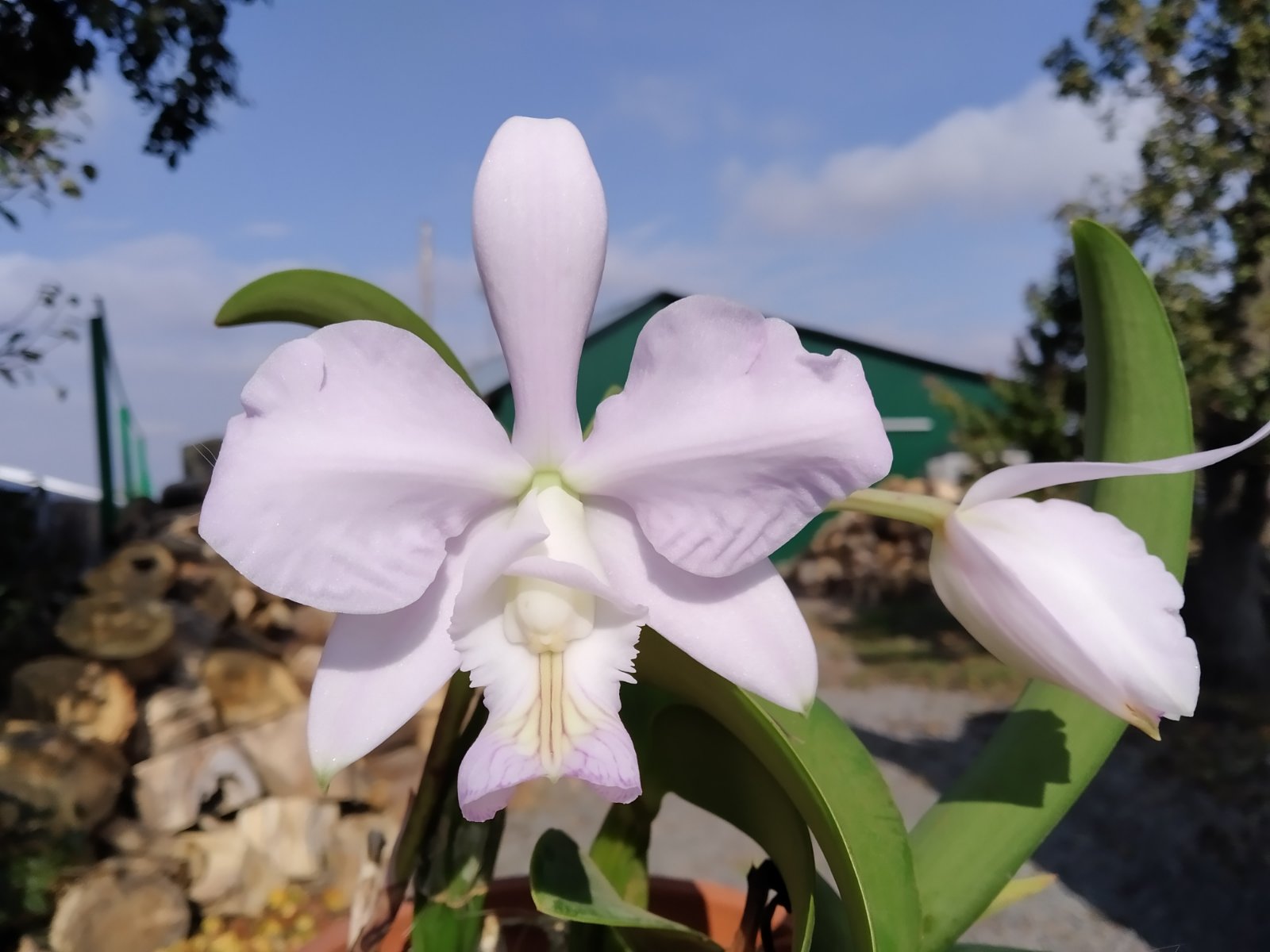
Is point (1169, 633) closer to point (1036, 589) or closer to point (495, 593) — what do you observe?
point (1036, 589)

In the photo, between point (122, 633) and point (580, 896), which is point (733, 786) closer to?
point (580, 896)

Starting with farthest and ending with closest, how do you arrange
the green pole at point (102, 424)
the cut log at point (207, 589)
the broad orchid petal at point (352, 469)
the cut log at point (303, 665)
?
the green pole at point (102, 424), the cut log at point (207, 589), the cut log at point (303, 665), the broad orchid petal at point (352, 469)

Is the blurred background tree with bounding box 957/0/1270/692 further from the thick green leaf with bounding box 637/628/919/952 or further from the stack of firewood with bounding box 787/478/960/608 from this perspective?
the thick green leaf with bounding box 637/628/919/952

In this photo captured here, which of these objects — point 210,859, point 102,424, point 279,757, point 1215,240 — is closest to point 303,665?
point 279,757

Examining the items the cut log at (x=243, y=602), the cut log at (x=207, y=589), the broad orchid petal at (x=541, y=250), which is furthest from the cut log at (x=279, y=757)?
the broad orchid petal at (x=541, y=250)

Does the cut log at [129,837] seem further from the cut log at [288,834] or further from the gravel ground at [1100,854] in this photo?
the gravel ground at [1100,854]

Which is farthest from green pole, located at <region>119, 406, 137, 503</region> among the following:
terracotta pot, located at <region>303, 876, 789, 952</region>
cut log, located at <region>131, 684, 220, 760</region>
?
terracotta pot, located at <region>303, 876, 789, 952</region>

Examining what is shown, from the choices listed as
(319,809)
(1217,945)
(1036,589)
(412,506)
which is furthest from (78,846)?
(1217,945)
